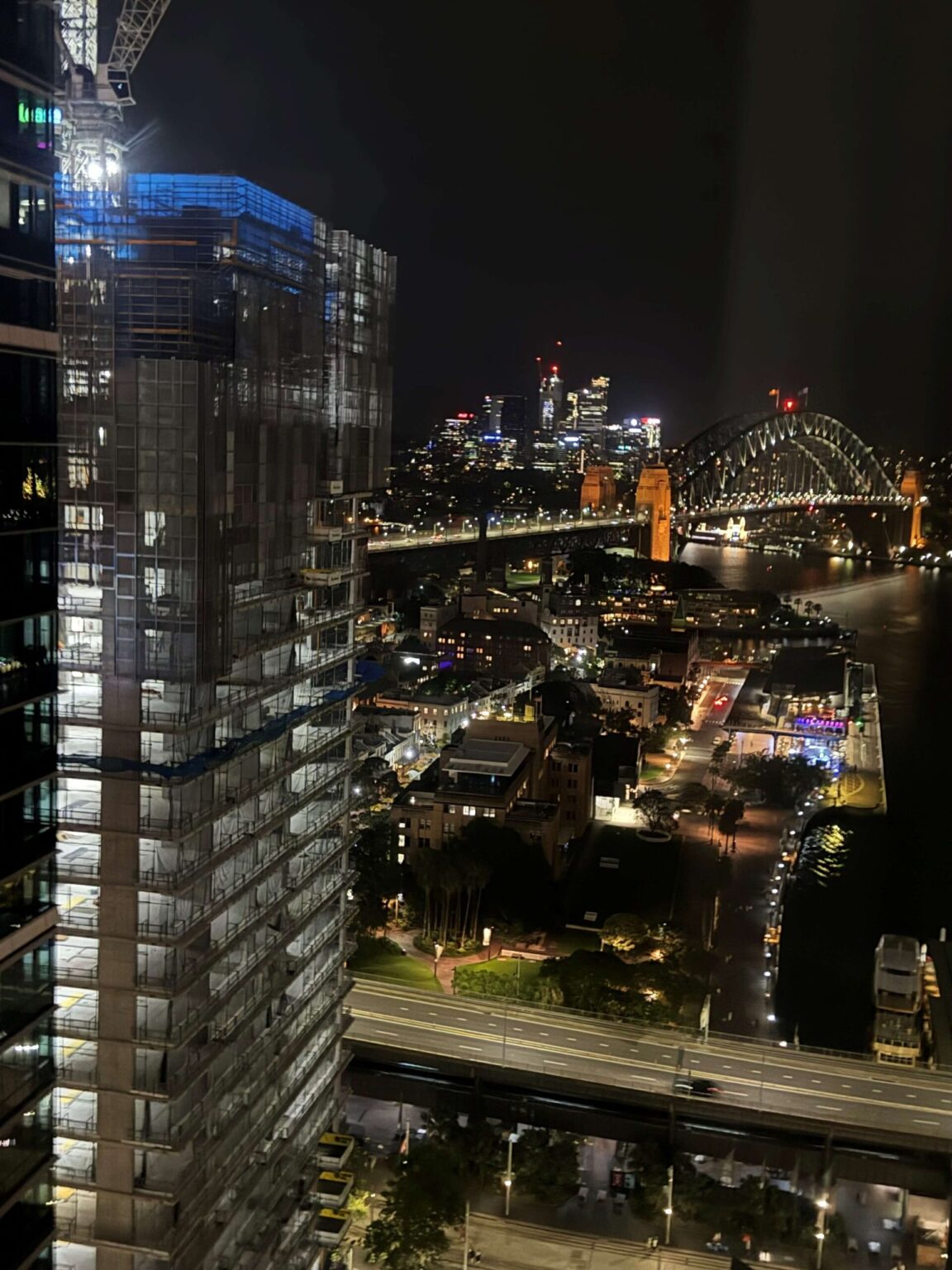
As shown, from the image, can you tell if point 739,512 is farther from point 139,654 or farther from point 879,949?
point 139,654

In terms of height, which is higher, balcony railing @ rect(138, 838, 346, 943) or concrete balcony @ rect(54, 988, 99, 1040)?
balcony railing @ rect(138, 838, 346, 943)

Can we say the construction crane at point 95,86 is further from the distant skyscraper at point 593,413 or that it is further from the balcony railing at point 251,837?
the distant skyscraper at point 593,413

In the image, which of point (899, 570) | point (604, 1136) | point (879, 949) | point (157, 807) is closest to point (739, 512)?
point (899, 570)

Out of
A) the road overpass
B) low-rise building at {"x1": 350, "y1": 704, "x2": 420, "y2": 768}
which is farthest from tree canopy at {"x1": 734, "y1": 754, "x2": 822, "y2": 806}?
the road overpass

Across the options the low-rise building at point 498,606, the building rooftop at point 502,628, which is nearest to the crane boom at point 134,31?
the building rooftop at point 502,628

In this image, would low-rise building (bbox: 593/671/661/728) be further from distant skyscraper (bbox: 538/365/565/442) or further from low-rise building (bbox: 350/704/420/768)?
distant skyscraper (bbox: 538/365/565/442)

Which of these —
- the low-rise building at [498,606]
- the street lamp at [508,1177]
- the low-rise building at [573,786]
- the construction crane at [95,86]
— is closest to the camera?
the construction crane at [95,86]

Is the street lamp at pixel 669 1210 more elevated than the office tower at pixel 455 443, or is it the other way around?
the office tower at pixel 455 443
